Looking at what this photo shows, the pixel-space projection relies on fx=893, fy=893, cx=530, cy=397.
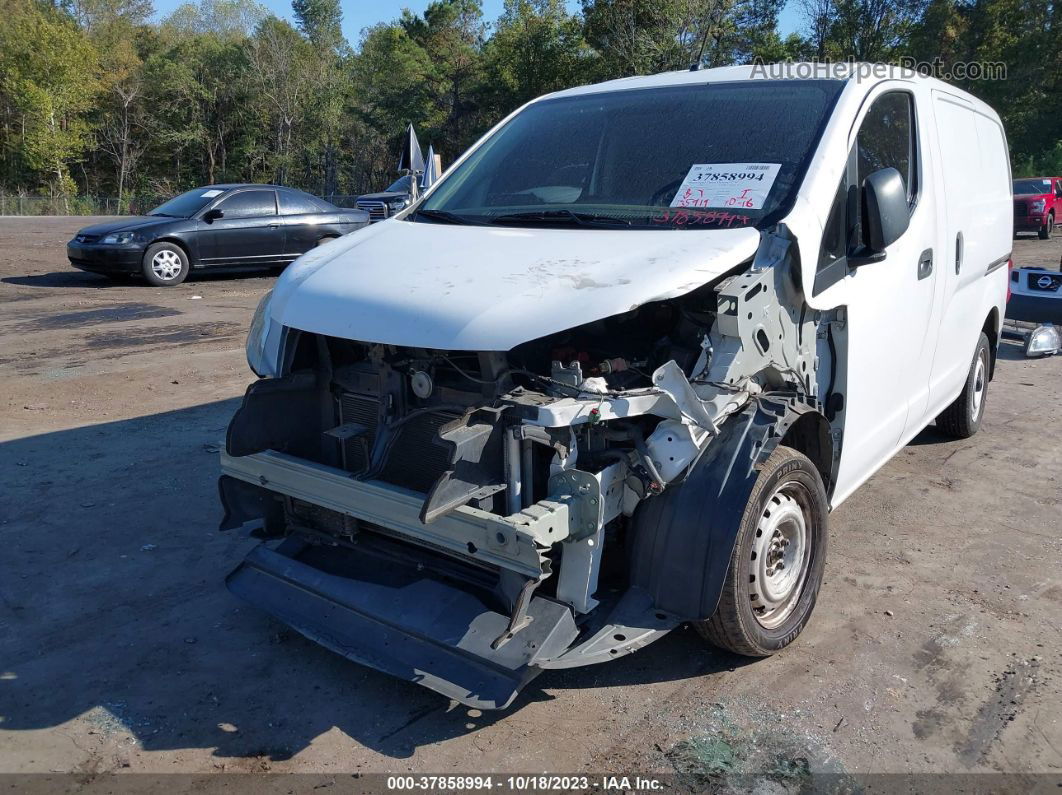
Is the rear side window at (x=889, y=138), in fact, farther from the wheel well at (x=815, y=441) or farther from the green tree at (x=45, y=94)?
the green tree at (x=45, y=94)

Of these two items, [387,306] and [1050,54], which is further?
[1050,54]

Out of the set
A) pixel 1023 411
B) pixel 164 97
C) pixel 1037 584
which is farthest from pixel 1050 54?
pixel 164 97

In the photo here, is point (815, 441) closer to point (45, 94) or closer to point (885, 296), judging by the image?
point (885, 296)

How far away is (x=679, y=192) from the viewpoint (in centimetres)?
370

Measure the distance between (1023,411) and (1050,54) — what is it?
35281 mm

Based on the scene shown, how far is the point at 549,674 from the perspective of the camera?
3373mm

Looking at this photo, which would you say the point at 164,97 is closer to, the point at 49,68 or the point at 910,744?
the point at 49,68

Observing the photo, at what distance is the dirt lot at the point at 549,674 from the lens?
293 cm

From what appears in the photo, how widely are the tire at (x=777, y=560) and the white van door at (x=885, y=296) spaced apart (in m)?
0.37

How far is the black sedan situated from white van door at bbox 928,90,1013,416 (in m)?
11.7

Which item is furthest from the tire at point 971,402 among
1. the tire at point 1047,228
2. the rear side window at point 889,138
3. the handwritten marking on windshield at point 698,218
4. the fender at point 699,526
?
the tire at point 1047,228

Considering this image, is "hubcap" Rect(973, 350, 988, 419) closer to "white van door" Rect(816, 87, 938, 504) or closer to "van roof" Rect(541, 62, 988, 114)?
"white van door" Rect(816, 87, 938, 504)

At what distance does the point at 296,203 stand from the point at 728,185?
12941 mm

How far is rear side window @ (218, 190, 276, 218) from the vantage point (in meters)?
14.6
